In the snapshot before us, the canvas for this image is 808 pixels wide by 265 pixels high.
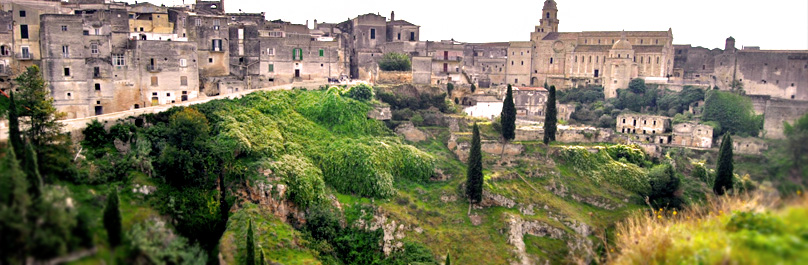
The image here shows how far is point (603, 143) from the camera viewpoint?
43.7 metres

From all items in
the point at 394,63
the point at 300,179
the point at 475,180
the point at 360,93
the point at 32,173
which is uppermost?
the point at 394,63

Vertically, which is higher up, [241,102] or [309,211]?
[241,102]

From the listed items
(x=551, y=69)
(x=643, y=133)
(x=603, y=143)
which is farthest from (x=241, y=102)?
(x=551, y=69)

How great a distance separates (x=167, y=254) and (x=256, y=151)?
438 inches

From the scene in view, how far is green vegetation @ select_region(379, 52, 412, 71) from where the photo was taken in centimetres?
4966

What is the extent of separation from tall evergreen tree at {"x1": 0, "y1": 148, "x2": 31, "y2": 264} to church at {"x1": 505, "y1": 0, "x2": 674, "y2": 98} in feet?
165

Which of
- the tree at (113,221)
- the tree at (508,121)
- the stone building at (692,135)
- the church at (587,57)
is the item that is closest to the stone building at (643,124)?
the stone building at (692,135)

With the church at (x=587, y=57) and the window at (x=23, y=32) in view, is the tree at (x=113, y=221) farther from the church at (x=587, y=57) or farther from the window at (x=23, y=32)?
the church at (x=587, y=57)

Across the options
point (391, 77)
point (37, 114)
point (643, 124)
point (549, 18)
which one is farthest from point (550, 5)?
point (37, 114)

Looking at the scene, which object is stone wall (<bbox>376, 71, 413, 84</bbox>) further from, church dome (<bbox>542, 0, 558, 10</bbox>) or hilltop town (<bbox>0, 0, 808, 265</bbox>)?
church dome (<bbox>542, 0, 558, 10</bbox>)

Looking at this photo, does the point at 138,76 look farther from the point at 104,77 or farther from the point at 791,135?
the point at 791,135

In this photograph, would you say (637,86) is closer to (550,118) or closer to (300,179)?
(550,118)

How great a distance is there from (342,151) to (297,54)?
11.9m

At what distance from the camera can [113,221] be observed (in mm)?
21328
